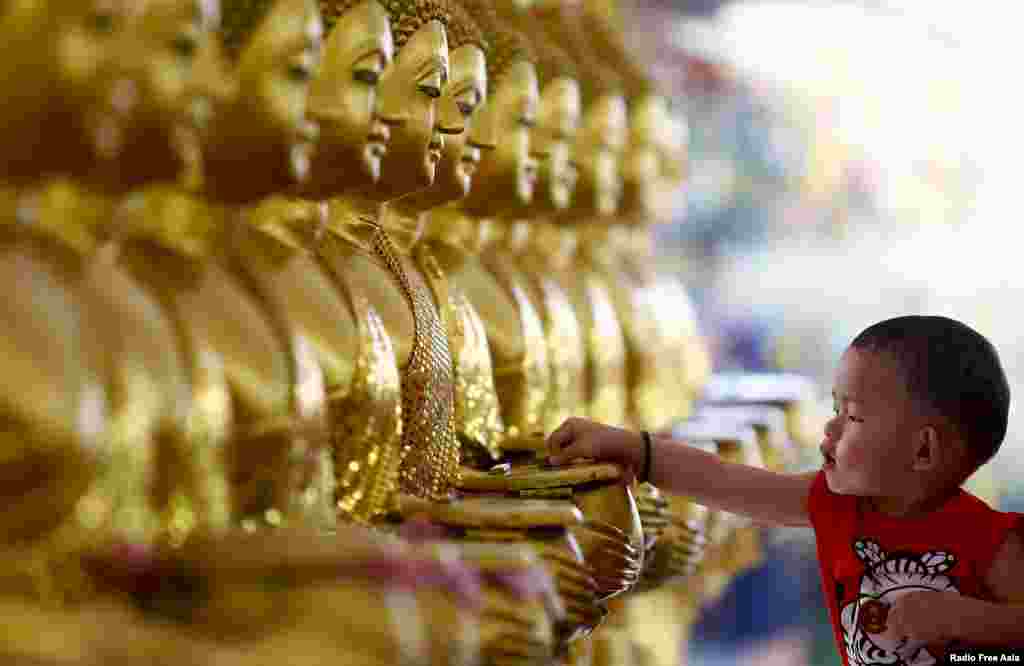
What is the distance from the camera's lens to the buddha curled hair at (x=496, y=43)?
2.12m

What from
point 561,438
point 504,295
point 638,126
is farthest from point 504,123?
point 638,126

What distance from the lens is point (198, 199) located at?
4.54 feet

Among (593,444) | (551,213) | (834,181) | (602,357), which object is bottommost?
(834,181)

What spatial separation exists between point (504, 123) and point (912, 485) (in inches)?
25.4

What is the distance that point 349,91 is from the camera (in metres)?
1.47

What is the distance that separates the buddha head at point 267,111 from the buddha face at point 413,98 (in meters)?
0.26

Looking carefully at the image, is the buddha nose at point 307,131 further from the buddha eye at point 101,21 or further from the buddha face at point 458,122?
the buddha face at point 458,122

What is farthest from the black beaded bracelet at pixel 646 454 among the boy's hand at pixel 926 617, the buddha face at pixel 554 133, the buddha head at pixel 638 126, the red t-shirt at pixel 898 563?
the buddha head at pixel 638 126

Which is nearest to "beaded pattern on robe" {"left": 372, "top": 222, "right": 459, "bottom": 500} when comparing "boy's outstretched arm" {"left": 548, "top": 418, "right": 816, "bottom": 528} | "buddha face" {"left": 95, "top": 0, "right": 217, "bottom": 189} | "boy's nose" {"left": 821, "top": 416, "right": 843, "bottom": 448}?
"boy's outstretched arm" {"left": 548, "top": 418, "right": 816, "bottom": 528}

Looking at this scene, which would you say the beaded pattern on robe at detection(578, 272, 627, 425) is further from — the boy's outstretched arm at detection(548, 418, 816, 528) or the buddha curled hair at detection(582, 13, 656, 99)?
the boy's outstretched arm at detection(548, 418, 816, 528)

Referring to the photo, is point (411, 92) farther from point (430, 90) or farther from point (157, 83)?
point (157, 83)

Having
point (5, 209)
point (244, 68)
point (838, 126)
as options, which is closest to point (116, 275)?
point (5, 209)

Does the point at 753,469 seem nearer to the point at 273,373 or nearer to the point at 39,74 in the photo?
the point at 273,373

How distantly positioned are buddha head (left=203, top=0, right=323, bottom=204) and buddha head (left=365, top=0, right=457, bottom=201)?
0.24 meters
